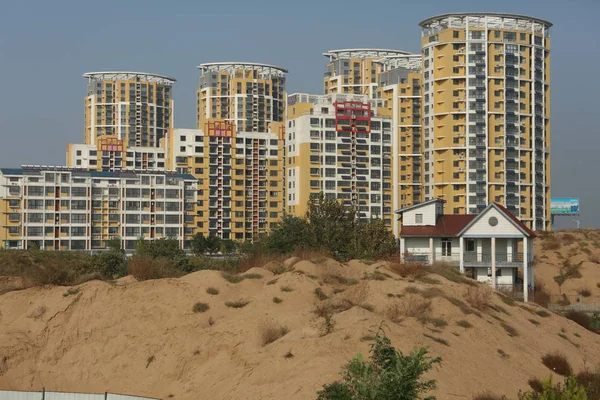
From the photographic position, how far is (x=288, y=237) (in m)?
80.8

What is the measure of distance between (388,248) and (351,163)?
2653 inches

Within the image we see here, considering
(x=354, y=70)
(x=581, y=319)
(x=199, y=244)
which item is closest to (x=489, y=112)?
(x=199, y=244)

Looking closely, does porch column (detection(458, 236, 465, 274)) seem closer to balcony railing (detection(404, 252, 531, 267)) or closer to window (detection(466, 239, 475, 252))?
balcony railing (detection(404, 252, 531, 267))

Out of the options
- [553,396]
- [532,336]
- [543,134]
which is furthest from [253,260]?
[543,134]

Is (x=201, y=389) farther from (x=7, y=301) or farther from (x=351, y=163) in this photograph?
(x=351, y=163)

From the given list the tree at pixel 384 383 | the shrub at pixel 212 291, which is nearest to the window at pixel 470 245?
the shrub at pixel 212 291

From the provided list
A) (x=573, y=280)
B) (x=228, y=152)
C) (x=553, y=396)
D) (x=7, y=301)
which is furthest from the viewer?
(x=228, y=152)

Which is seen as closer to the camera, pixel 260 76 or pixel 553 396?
pixel 553 396

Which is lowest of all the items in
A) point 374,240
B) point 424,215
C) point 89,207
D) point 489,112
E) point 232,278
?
Result: point 232,278

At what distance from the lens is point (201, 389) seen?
33469mm

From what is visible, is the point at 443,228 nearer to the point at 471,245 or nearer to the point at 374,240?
the point at 471,245

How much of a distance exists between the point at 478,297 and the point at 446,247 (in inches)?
1078

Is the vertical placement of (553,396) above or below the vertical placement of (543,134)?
below

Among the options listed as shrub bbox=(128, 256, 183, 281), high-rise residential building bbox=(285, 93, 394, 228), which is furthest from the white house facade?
high-rise residential building bbox=(285, 93, 394, 228)
